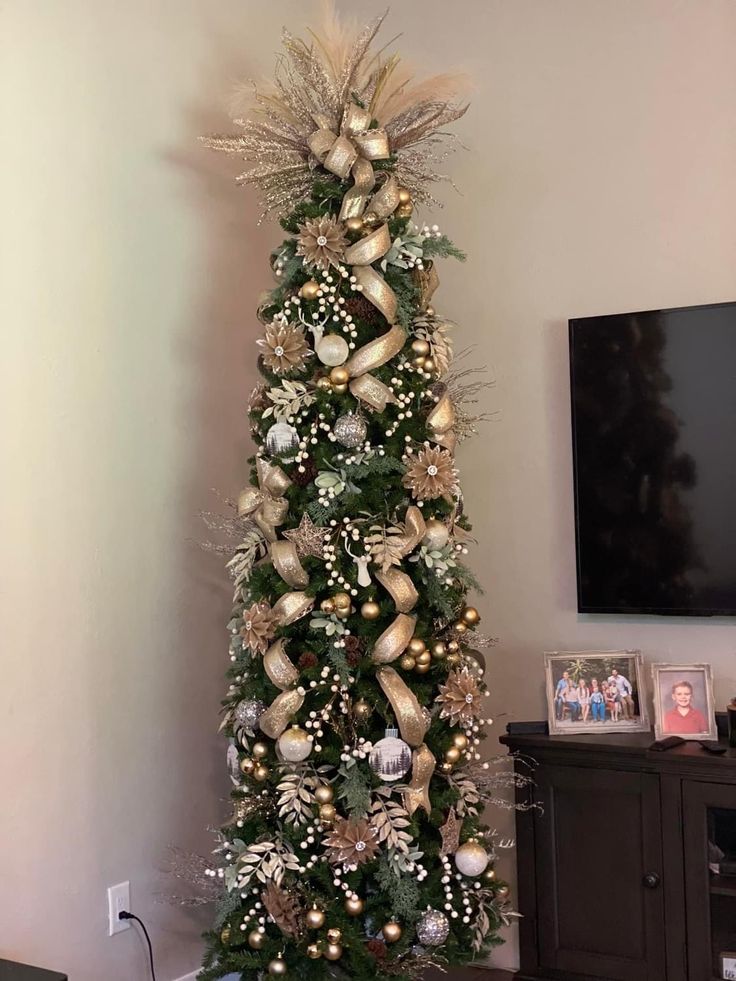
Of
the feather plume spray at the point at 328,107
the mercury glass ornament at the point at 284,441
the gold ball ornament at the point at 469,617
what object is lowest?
the gold ball ornament at the point at 469,617

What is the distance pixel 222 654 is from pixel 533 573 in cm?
94

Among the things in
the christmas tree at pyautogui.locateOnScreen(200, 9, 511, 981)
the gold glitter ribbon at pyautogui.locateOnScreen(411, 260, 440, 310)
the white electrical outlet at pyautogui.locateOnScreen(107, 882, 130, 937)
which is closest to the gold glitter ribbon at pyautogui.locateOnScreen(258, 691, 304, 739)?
the christmas tree at pyautogui.locateOnScreen(200, 9, 511, 981)

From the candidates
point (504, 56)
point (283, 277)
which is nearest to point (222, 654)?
point (283, 277)

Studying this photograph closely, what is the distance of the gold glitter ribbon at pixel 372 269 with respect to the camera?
233 cm

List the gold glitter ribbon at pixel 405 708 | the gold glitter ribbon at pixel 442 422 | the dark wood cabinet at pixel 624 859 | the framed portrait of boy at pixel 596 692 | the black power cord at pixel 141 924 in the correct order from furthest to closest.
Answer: the framed portrait of boy at pixel 596 692 < the black power cord at pixel 141 924 < the dark wood cabinet at pixel 624 859 < the gold glitter ribbon at pixel 442 422 < the gold glitter ribbon at pixel 405 708

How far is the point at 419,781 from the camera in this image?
2238mm

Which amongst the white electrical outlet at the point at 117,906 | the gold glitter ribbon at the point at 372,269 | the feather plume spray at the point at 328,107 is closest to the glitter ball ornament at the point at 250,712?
the white electrical outlet at the point at 117,906

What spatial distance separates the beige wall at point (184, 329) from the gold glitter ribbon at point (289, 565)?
0.56m

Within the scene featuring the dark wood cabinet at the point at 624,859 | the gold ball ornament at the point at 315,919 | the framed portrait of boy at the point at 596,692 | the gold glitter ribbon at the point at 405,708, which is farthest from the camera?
Answer: the framed portrait of boy at the point at 596,692

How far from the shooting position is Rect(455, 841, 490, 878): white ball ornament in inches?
87.7

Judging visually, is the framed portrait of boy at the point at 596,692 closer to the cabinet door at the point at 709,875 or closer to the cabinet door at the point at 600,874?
the cabinet door at the point at 600,874

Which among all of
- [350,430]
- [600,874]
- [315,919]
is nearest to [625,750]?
[600,874]

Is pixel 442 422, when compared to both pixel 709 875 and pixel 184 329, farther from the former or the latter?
pixel 709 875

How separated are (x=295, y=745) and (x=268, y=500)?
0.54 m
